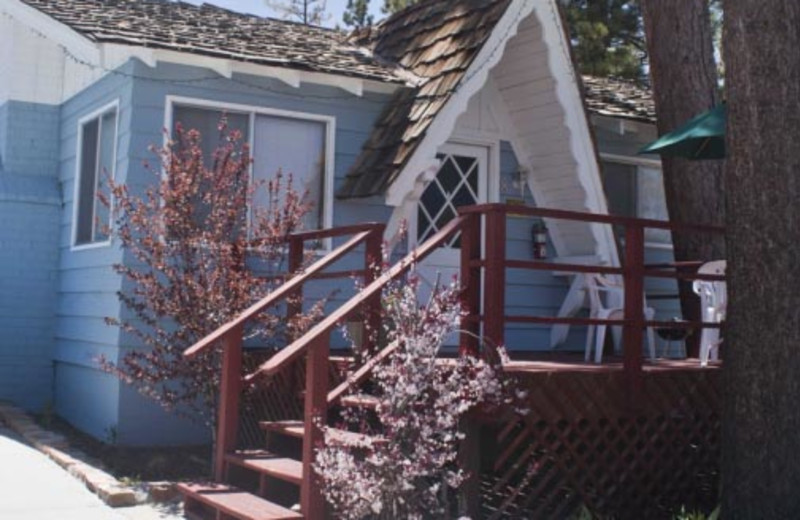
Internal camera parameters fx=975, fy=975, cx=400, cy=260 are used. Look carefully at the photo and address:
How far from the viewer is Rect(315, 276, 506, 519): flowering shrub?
203 inches

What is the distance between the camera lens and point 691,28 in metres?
10.7

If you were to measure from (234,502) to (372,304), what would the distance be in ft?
6.26

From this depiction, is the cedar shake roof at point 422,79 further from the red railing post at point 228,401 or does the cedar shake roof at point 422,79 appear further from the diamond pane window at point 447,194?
the red railing post at point 228,401

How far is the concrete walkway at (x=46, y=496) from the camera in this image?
6734 millimetres

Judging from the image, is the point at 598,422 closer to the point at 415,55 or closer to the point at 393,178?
the point at 393,178

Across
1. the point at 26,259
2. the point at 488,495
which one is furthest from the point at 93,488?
the point at 26,259

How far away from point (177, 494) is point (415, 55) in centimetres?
548

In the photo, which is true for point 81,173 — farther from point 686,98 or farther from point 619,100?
point 619,100

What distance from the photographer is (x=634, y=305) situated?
682 centimetres

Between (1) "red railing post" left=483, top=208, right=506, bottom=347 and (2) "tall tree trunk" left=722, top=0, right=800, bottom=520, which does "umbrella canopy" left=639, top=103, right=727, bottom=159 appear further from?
(1) "red railing post" left=483, top=208, right=506, bottom=347

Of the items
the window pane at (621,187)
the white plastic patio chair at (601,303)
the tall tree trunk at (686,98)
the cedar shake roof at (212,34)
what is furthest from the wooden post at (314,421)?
the window pane at (621,187)

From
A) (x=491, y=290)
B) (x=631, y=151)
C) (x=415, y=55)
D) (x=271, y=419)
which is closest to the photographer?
(x=491, y=290)

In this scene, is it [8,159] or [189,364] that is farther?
[8,159]

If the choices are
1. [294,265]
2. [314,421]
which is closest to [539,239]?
[294,265]
